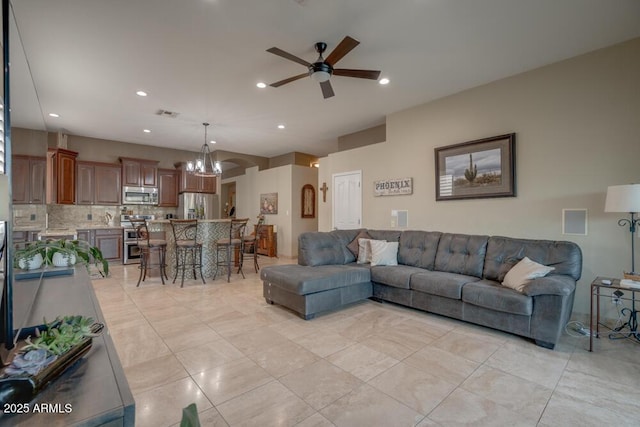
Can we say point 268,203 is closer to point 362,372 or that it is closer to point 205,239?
point 205,239

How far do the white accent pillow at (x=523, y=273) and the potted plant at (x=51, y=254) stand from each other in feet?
11.7

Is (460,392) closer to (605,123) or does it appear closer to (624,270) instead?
(624,270)

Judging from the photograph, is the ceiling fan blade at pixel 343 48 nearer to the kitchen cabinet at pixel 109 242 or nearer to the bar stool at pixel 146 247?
the bar stool at pixel 146 247

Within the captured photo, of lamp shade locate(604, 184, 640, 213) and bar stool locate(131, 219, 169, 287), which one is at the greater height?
lamp shade locate(604, 184, 640, 213)

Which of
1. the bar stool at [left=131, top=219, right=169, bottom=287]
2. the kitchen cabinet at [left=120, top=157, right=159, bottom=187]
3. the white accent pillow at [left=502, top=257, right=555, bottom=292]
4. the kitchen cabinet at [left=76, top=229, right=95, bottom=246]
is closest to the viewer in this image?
the white accent pillow at [left=502, top=257, right=555, bottom=292]

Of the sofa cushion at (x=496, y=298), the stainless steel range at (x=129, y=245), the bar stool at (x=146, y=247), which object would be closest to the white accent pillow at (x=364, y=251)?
the sofa cushion at (x=496, y=298)

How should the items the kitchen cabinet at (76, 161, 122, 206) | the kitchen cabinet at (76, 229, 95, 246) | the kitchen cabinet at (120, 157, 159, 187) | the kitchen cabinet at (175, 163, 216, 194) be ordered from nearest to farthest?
the kitchen cabinet at (76, 229, 95, 246) → the kitchen cabinet at (76, 161, 122, 206) → the kitchen cabinet at (120, 157, 159, 187) → the kitchen cabinet at (175, 163, 216, 194)

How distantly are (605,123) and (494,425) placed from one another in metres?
3.44

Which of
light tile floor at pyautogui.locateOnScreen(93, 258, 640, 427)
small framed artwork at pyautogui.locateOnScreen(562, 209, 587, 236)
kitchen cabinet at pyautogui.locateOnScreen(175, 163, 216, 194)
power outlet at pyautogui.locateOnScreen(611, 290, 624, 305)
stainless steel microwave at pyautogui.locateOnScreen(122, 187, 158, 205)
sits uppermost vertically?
kitchen cabinet at pyautogui.locateOnScreen(175, 163, 216, 194)

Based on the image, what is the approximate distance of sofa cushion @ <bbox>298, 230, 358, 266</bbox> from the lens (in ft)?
13.7

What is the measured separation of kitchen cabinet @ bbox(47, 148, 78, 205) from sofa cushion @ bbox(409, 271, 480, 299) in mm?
7316

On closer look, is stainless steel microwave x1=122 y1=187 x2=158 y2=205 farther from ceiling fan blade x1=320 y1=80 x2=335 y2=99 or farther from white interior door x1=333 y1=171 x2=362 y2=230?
ceiling fan blade x1=320 y1=80 x2=335 y2=99

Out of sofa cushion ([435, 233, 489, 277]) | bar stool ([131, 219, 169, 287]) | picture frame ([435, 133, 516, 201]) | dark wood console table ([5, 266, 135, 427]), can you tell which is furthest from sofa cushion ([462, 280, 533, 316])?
bar stool ([131, 219, 169, 287])

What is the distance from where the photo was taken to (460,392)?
2.03 meters
